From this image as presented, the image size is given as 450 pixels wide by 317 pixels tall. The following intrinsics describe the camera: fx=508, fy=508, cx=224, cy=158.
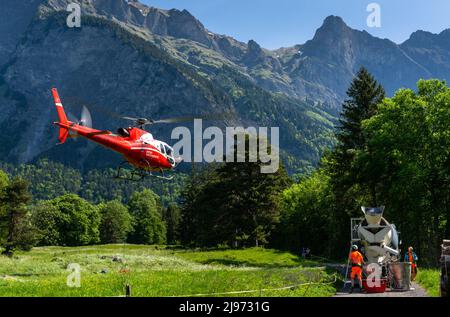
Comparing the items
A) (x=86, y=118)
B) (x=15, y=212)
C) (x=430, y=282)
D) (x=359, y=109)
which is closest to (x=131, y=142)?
(x=86, y=118)

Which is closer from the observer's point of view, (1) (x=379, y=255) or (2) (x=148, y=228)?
(1) (x=379, y=255)

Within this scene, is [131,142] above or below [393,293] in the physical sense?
above

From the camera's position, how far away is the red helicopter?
29.6m

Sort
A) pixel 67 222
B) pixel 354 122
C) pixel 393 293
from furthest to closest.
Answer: pixel 67 222 → pixel 354 122 → pixel 393 293

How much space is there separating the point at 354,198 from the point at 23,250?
53058 mm

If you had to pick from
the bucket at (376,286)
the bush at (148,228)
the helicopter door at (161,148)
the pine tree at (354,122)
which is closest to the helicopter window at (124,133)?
the helicopter door at (161,148)

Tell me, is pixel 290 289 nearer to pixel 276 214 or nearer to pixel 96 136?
pixel 96 136

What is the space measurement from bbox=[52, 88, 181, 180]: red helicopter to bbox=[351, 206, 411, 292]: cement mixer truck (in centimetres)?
1184

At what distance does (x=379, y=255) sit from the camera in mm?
28656

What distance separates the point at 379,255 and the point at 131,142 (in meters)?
16.0

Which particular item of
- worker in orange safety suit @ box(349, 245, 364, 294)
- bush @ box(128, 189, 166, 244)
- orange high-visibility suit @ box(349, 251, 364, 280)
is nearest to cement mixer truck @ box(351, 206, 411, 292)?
worker in orange safety suit @ box(349, 245, 364, 294)

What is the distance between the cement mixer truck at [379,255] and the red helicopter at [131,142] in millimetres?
11837

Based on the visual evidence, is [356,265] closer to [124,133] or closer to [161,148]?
[161,148]

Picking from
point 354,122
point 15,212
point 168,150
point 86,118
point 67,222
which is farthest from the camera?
point 67,222
